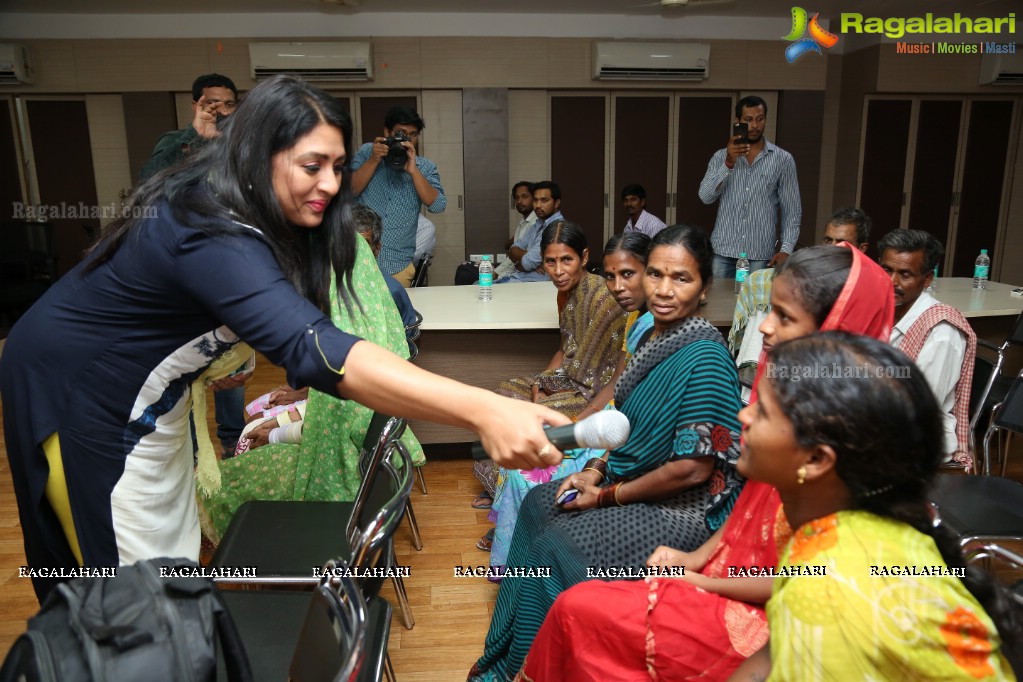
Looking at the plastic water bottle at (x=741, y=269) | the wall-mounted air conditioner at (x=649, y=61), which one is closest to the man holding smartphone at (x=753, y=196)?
the plastic water bottle at (x=741, y=269)

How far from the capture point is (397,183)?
385 cm

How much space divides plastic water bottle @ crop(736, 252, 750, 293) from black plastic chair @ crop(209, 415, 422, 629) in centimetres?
245

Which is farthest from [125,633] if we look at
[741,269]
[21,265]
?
[21,265]

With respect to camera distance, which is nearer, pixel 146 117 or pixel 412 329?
pixel 412 329

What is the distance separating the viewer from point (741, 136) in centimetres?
387

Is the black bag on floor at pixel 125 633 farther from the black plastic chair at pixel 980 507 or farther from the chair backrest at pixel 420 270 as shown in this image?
the chair backrest at pixel 420 270

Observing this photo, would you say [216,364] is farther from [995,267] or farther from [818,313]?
[995,267]

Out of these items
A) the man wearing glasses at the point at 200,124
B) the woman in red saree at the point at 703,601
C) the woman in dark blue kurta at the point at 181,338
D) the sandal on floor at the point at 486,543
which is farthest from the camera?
the man wearing glasses at the point at 200,124

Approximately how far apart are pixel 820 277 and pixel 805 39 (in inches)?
225

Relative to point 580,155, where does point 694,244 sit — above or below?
below

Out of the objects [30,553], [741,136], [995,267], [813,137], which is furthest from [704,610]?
[995,267]

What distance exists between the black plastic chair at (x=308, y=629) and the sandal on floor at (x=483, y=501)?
1.39 m

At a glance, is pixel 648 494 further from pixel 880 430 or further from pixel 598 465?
pixel 880 430

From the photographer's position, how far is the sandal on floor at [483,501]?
105 inches
